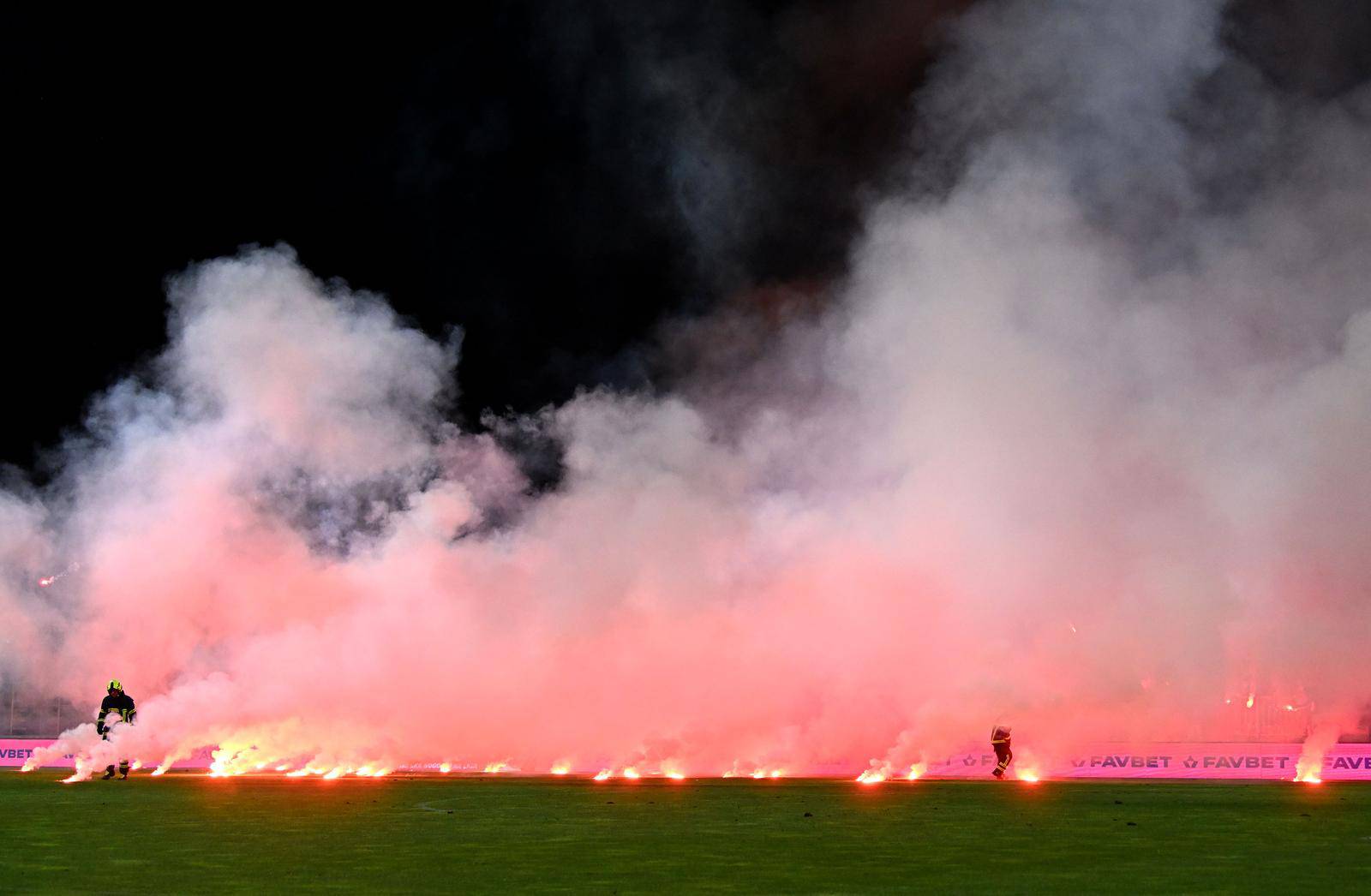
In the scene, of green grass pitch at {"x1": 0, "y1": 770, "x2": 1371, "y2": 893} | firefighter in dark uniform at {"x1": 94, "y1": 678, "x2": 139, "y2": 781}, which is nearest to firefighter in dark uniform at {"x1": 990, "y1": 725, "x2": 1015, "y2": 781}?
green grass pitch at {"x1": 0, "y1": 770, "x2": 1371, "y2": 893}

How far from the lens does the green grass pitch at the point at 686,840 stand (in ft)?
48.5

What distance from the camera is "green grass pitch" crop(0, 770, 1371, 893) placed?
14.8 metres

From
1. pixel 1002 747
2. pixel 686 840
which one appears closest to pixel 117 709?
pixel 1002 747

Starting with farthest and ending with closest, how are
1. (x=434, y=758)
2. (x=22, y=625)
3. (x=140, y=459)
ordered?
(x=22, y=625) → (x=140, y=459) → (x=434, y=758)

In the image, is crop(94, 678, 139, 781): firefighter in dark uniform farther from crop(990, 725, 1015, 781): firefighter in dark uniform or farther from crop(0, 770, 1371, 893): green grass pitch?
crop(990, 725, 1015, 781): firefighter in dark uniform

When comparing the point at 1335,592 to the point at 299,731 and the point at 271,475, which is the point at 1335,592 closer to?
the point at 299,731

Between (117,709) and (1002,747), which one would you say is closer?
(1002,747)

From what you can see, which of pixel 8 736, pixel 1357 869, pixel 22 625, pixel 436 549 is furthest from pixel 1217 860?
pixel 22 625

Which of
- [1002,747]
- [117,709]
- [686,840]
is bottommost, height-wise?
[686,840]

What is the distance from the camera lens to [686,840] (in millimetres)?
19156

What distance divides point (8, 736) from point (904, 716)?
30032 millimetres

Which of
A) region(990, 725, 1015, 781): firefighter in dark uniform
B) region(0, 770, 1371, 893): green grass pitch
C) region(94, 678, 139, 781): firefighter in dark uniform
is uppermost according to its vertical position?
region(94, 678, 139, 781): firefighter in dark uniform

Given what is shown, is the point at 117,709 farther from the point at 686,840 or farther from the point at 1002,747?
the point at 686,840

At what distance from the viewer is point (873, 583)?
42.2m
